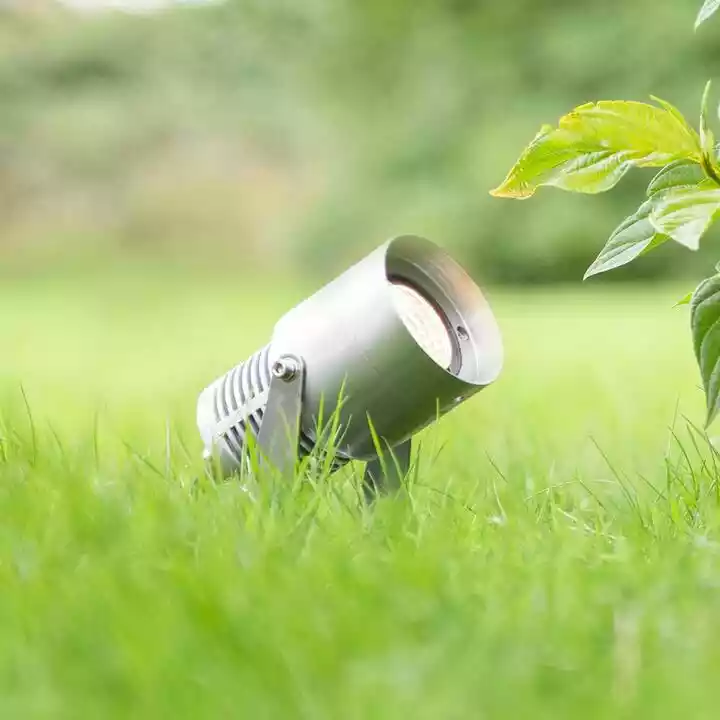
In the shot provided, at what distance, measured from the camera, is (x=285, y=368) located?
127 cm

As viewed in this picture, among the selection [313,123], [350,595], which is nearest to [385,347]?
[350,595]

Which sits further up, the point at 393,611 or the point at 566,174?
the point at 566,174

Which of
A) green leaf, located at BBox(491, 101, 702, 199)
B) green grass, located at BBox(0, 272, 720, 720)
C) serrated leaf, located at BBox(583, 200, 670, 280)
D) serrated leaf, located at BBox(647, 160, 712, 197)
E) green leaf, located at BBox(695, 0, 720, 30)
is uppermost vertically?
green leaf, located at BBox(695, 0, 720, 30)

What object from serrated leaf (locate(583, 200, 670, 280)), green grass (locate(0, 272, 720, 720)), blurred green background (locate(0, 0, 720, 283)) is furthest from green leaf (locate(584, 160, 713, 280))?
blurred green background (locate(0, 0, 720, 283))

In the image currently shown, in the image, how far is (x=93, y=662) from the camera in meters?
0.80

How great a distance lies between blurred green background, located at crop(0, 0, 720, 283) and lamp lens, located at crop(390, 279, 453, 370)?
8097 mm

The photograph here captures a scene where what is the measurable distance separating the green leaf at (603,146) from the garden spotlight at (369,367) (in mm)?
205

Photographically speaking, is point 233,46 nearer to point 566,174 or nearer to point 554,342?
point 554,342

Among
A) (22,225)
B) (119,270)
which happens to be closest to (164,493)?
(119,270)

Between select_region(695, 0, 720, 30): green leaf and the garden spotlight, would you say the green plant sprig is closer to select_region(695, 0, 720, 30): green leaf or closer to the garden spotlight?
select_region(695, 0, 720, 30): green leaf

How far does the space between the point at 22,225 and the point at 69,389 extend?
28.4ft

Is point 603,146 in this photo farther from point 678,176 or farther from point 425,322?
point 425,322

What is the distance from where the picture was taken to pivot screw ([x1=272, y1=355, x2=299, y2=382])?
4.17ft

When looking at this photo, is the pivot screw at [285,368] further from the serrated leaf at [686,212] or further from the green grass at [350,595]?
the serrated leaf at [686,212]
